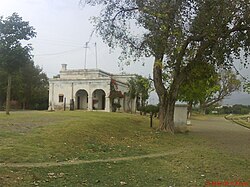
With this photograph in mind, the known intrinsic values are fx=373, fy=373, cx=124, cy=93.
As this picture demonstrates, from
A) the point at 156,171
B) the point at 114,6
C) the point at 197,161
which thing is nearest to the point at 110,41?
the point at 114,6

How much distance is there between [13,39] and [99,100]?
1099 inches

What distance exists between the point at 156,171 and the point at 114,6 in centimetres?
1310

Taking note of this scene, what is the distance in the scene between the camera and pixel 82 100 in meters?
53.6

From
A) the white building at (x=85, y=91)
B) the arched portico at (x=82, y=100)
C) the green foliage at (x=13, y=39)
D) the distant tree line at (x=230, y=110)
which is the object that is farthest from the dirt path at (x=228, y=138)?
the distant tree line at (x=230, y=110)

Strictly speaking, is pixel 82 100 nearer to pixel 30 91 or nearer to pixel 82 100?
pixel 82 100

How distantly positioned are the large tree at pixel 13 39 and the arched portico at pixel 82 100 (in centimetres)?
2580

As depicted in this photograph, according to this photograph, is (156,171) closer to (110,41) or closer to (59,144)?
(59,144)

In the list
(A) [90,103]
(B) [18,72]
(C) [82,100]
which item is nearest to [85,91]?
(C) [82,100]

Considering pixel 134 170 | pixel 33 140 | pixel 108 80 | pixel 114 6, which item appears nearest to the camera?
pixel 134 170

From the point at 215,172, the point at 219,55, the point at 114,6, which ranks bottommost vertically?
the point at 215,172

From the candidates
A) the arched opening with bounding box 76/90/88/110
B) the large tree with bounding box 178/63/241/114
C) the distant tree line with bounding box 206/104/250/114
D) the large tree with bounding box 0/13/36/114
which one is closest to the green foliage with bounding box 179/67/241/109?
the large tree with bounding box 178/63/241/114

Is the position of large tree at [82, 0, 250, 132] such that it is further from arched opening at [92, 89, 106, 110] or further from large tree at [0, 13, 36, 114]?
arched opening at [92, 89, 106, 110]

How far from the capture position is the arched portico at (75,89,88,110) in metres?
52.6

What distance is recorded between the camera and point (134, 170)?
1005 cm
